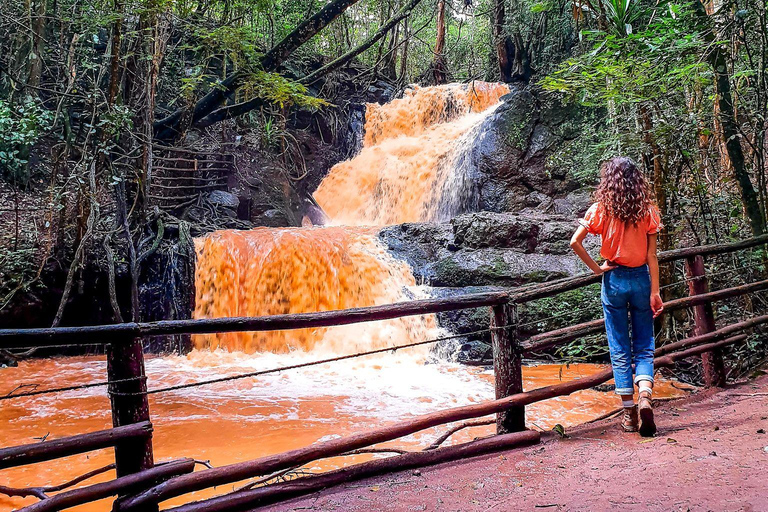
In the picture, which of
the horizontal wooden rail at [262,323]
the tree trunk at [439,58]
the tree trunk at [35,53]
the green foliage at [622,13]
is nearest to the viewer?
the horizontal wooden rail at [262,323]

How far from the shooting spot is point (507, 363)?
332 cm

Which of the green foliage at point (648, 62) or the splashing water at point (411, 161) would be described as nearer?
the green foliage at point (648, 62)

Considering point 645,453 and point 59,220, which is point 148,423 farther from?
point 59,220

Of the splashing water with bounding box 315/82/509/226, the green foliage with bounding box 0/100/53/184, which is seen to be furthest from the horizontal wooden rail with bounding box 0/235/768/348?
the splashing water with bounding box 315/82/509/226

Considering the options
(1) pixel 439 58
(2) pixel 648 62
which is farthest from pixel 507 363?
(1) pixel 439 58

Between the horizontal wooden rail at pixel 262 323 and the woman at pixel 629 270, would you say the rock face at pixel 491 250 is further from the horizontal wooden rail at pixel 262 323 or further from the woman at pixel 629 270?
the woman at pixel 629 270

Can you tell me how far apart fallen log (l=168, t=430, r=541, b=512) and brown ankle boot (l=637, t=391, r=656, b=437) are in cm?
62

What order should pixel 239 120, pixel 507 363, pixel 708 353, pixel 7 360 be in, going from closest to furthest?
pixel 507 363 → pixel 708 353 → pixel 7 360 → pixel 239 120

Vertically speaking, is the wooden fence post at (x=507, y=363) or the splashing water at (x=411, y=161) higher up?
the splashing water at (x=411, y=161)

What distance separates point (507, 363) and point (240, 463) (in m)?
1.74

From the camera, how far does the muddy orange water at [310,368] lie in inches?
199

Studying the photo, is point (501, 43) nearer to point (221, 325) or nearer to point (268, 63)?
point (268, 63)

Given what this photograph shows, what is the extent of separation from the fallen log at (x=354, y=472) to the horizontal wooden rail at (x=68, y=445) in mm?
387

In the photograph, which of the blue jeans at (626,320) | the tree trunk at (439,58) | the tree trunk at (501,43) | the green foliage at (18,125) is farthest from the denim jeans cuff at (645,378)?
the tree trunk at (439,58)
